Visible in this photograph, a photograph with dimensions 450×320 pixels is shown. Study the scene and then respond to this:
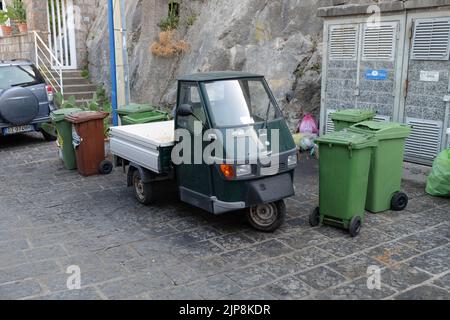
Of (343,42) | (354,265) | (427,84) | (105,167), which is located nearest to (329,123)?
(343,42)

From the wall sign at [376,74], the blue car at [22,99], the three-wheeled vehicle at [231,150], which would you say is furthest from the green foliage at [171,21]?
the three-wheeled vehicle at [231,150]

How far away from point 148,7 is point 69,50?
381cm

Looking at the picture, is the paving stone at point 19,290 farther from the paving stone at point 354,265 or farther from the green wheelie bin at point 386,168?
the green wheelie bin at point 386,168

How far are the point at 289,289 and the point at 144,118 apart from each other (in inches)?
185

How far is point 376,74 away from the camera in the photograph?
26.4 feet

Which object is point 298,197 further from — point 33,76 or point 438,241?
point 33,76

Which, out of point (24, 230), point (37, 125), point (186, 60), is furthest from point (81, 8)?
point (24, 230)

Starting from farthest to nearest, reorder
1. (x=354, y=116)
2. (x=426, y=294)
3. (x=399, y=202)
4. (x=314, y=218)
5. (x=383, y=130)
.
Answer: (x=354, y=116) < (x=399, y=202) < (x=383, y=130) < (x=314, y=218) < (x=426, y=294)

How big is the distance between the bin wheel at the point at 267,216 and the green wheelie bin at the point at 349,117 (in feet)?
8.40

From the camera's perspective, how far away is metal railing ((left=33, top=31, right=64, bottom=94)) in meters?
14.1

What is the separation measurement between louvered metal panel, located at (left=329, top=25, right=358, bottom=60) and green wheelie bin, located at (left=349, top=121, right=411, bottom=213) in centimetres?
279

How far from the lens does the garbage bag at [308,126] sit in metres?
9.32

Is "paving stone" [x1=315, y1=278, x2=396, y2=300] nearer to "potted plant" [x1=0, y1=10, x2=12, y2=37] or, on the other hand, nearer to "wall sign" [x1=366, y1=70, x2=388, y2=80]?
"wall sign" [x1=366, y1=70, x2=388, y2=80]

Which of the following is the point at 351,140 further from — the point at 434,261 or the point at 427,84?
the point at 427,84
